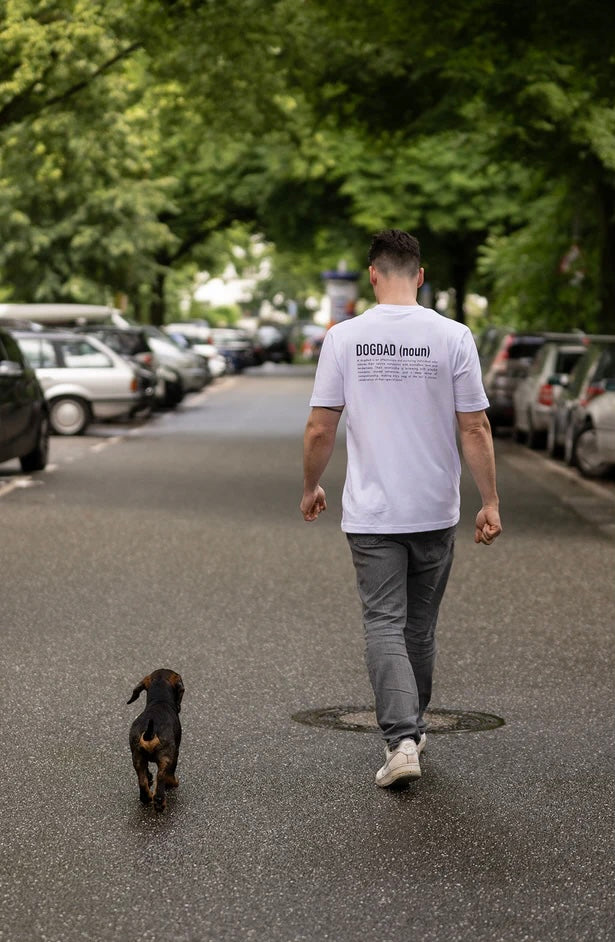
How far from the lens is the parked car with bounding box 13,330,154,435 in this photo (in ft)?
88.8

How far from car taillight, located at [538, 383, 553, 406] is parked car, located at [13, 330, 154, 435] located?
672 centimetres

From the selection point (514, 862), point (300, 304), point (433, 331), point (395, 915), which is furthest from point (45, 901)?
point (300, 304)

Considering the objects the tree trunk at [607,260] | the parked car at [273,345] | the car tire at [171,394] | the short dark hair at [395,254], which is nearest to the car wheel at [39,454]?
the tree trunk at [607,260]

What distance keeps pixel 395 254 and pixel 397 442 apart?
62cm

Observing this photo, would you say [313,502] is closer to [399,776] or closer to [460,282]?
[399,776]

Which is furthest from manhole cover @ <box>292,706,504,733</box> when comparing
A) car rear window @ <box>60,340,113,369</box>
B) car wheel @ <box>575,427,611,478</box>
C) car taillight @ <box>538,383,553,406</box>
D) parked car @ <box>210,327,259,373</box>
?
parked car @ <box>210,327,259,373</box>

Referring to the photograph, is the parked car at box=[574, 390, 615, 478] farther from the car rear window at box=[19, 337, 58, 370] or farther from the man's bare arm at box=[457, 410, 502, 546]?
the man's bare arm at box=[457, 410, 502, 546]

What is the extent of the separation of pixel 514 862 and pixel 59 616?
16.3 ft

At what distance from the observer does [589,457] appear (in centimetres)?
2003

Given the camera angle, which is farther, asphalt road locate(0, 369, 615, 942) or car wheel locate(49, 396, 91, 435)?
car wheel locate(49, 396, 91, 435)

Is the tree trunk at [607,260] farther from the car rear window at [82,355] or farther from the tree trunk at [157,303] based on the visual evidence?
the tree trunk at [157,303]

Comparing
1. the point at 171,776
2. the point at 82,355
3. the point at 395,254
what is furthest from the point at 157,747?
the point at 82,355

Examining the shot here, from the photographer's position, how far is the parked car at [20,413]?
1842 cm

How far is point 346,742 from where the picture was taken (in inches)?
261
